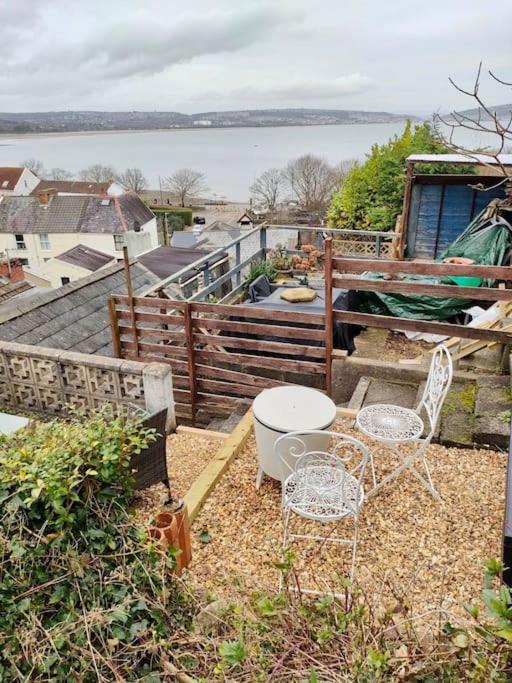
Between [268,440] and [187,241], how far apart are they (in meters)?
34.5

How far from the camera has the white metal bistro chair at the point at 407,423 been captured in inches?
133

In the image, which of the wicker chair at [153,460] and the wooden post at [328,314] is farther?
the wooden post at [328,314]

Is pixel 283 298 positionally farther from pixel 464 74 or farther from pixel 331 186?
pixel 331 186

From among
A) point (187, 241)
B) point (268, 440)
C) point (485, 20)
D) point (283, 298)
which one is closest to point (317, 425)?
point (268, 440)

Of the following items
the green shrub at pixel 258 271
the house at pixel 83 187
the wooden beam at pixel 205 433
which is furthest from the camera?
the house at pixel 83 187

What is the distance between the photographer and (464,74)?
465cm

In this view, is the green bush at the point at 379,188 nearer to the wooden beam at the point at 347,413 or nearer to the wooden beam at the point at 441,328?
the wooden beam at the point at 441,328

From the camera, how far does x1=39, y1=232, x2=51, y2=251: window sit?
3488cm

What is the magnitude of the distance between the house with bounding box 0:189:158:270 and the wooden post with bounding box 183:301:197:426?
30.0m

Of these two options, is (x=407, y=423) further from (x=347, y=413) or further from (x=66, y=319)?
(x=66, y=319)

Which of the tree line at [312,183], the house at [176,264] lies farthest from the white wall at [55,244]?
the tree line at [312,183]

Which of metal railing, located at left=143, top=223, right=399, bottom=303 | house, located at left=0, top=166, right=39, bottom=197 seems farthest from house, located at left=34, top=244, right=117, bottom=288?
house, located at left=0, top=166, right=39, bottom=197

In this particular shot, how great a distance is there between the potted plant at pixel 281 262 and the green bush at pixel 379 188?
4.28 m

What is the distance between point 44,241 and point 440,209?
1247 inches
